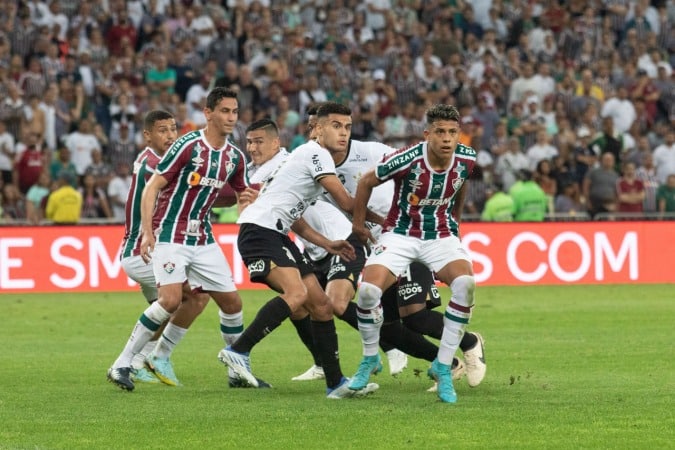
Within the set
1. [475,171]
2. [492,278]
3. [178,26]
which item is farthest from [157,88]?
[475,171]

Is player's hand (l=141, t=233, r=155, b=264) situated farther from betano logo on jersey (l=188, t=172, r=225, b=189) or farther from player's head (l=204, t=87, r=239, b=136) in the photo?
player's head (l=204, t=87, r=239, b=136)

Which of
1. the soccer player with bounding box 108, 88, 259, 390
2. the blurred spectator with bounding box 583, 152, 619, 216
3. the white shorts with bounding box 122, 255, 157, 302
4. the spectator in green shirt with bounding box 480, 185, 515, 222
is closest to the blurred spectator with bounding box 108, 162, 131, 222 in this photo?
the spectator in green shirt with bounding box 480, 185, 515, 222

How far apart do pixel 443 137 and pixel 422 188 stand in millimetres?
427

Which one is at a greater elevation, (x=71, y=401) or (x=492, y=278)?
(x=71, y=401)

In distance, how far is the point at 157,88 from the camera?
24.7 meters

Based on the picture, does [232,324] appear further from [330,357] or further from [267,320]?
[330,357]

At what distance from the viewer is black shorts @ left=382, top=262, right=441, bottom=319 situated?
1087 cm

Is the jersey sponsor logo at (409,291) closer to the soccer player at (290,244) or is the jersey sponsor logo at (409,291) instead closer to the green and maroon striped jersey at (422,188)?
the soccer player at (290,244)

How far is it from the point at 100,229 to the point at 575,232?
7546mm

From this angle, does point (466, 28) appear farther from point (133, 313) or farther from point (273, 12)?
point (133, 313)

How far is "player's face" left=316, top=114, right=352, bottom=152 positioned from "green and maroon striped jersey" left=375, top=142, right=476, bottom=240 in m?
0.72

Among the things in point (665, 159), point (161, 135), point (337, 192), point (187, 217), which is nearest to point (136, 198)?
point (161, 135)

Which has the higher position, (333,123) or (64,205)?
(333,123)

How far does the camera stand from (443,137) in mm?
9680
